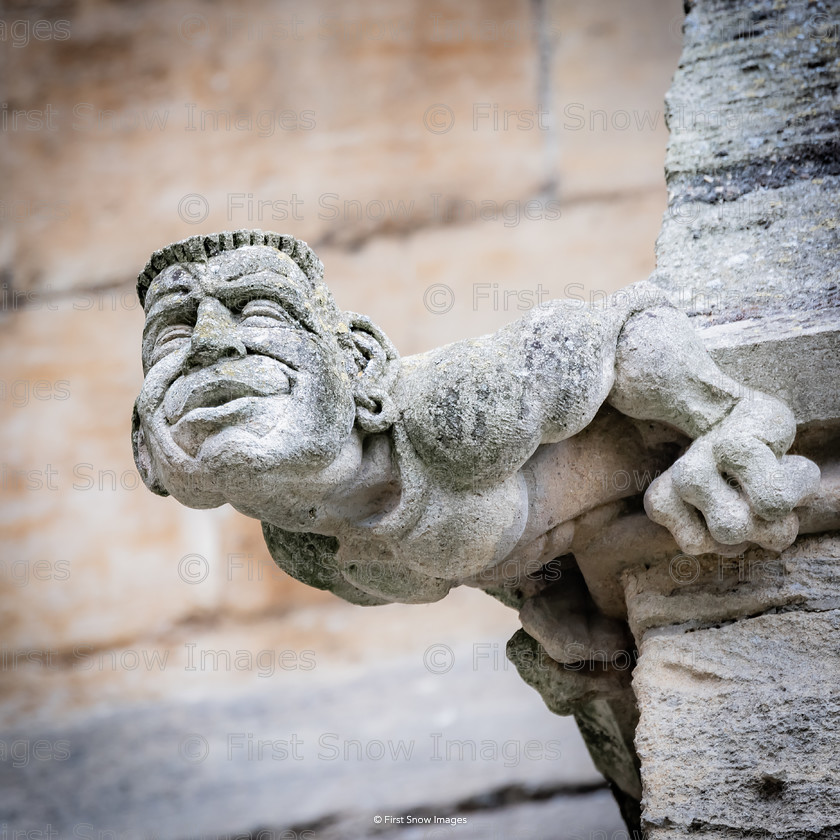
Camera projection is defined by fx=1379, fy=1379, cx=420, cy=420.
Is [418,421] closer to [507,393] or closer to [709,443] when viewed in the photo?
[507,393]

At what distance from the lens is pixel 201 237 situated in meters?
1.73

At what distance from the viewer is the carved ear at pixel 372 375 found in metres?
1.71

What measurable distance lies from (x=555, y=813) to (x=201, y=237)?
1.86 m

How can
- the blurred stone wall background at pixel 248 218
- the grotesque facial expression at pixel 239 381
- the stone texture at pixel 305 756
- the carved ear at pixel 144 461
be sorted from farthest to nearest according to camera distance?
the blurred stone wall background at pixel 248 218 → the stone texture at pixel 305 756 → the carved ear at pixel 144 461 → the grotesque facial expression at pixel 239 381

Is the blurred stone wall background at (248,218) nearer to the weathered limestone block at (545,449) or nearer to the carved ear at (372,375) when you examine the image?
the weathered limestone block at (545,449)

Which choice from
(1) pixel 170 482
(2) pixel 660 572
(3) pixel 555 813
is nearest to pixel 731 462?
(2) pixel 660 572

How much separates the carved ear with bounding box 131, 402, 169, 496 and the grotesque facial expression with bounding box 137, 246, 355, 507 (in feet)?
0.04

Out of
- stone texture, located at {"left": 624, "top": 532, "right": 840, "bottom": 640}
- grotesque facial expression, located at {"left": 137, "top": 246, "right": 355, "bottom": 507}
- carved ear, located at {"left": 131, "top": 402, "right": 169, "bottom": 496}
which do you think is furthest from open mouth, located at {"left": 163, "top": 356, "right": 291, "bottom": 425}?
stone texture, located at {"left": 624, "top": 532, "right": 840, "bottom": 640}

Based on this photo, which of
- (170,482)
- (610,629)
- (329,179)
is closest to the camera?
(170,482)

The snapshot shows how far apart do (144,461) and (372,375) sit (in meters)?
0.31

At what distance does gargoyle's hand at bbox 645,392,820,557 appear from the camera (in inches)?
66.1

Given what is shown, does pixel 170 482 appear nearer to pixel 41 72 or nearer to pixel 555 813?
pixel 555 813

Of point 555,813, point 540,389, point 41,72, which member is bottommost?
point 555,813

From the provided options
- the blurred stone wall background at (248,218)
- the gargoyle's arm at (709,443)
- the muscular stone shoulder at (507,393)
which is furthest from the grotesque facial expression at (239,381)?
the blurred stone wall background at (248,218)
